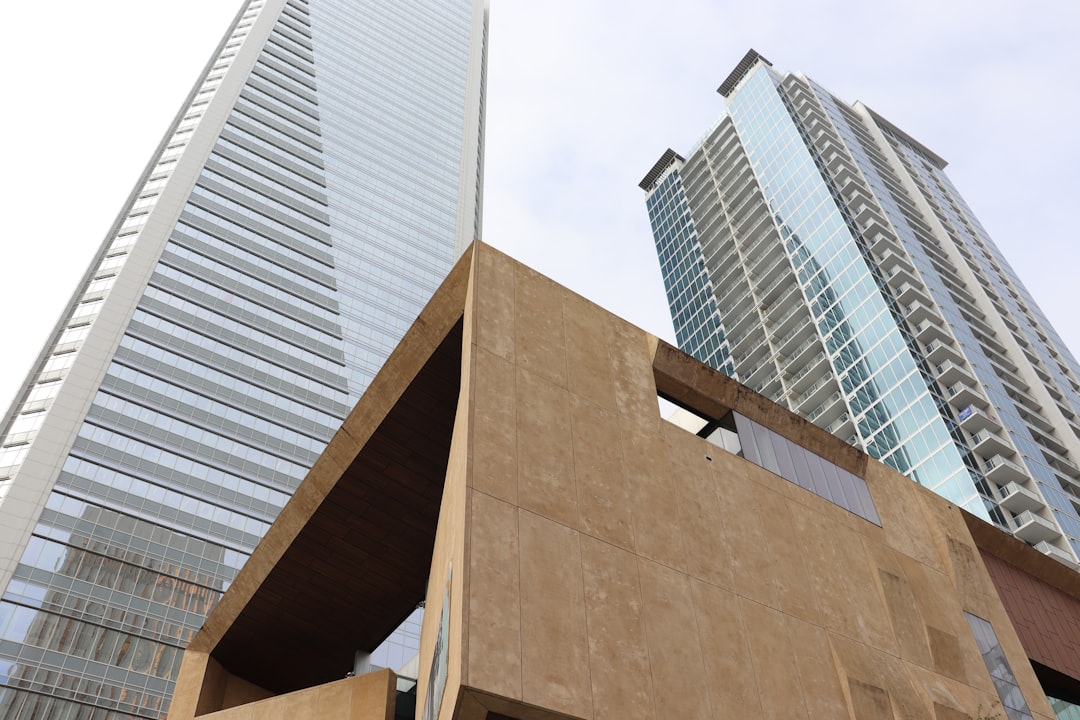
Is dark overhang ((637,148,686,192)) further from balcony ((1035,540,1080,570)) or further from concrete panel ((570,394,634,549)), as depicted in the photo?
concrete panel ((570,394,634,549))

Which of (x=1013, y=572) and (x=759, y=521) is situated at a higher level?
(x=1013, y=572)

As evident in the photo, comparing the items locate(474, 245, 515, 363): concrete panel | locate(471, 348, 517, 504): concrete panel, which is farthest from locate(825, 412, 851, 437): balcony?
locate(471, 348, 517, 504): concrete panel

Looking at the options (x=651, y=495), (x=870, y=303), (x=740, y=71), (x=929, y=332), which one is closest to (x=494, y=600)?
(x=651, y=495)

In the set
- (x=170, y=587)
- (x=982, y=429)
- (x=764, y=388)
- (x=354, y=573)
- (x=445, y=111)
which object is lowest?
(x=354, y=573)

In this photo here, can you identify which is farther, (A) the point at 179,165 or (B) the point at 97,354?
(A) the point at 179,165

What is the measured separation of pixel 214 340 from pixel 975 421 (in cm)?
6753

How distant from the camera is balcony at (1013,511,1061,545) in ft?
217

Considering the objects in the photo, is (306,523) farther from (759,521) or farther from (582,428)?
(759,521)

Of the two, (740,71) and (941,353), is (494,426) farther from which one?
(740,71)

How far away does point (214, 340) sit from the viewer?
79.3m

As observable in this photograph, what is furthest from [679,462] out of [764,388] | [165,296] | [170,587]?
[764,388]

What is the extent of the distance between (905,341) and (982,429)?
34.3 ft

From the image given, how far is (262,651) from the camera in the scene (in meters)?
33.5

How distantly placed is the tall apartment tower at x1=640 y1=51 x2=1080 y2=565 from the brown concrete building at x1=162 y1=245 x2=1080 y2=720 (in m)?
42.6
